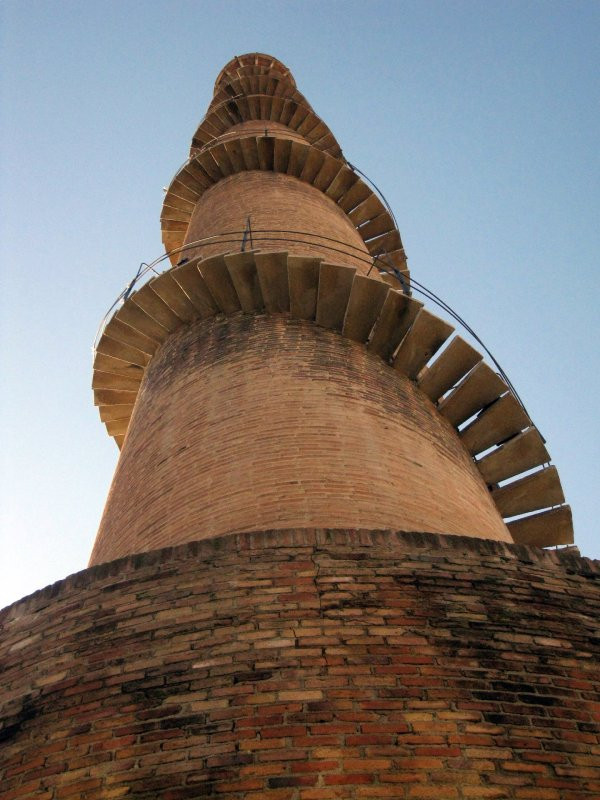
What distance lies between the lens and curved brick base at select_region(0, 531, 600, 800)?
3104 mm

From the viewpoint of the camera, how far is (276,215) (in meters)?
10.9

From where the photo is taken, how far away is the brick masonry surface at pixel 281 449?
17.5 ft

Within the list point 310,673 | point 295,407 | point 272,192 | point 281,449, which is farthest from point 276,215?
point 310,673

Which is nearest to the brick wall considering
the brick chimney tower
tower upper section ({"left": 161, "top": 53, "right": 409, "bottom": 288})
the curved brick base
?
tower upper section ({"left": 161, "top": 53, "right": 409, "bottom": 288})

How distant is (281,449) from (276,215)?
5908 mm

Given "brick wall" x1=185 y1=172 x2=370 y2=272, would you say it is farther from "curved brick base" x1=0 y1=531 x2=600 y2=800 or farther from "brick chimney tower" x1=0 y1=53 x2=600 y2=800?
"curved brick base" x1=0 y1=531 x2=600 y2=800

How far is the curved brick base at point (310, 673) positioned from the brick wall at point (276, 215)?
573 centimetres

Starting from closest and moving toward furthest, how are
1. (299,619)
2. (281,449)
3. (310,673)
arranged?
(310,673) → (299,619) → (281,449)

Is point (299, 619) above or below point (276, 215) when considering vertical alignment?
below

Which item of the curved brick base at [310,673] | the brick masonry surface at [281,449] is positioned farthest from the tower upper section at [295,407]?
the curved brick base at [310,673]

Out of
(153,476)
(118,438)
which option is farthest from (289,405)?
(118,438)

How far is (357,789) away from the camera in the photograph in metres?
2.98

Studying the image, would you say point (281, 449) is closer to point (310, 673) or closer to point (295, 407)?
point (295, 407)

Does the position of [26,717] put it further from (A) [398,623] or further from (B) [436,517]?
(B) [436,517]
